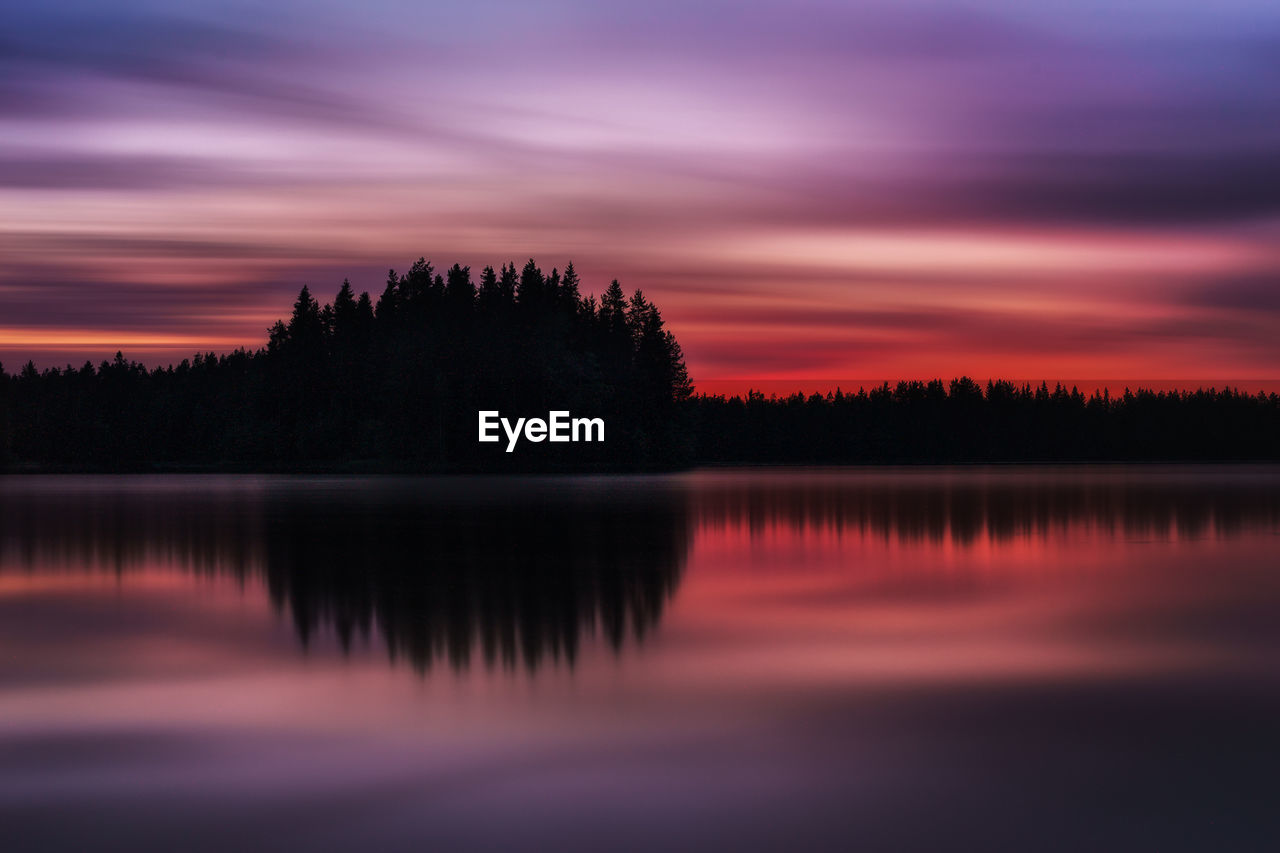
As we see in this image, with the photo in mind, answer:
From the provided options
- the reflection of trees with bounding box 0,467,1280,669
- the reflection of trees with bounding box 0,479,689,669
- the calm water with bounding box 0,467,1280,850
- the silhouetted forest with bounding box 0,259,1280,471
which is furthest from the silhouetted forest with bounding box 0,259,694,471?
the calm water with bounding box 0,467,1280,850

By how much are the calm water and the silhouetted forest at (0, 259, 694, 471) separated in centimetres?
9851

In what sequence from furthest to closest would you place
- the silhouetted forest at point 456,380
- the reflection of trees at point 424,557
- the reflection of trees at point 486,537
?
the silhouetted forest at point 456,380
the reflection of trees at point 486,537
the reflection of trees at point 424,557

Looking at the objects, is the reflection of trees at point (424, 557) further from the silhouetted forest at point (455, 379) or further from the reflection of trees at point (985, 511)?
the silhouetted forest at point (455, 379)

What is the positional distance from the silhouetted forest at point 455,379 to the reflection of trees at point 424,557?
6964 cm

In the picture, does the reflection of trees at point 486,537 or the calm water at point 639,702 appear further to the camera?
the reflection of trees at point 486,537

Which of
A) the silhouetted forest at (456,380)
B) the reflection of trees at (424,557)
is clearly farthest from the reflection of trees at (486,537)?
the silhouetted forest at (456,380)

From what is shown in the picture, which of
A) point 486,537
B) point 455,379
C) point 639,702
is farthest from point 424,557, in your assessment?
point 455,379

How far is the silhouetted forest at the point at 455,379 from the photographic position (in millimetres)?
126000

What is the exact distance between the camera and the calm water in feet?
26.6

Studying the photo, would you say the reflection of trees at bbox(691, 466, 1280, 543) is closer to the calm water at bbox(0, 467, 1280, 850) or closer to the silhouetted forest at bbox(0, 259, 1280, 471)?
the calm water at bbox(0, 467, 1280, 850)

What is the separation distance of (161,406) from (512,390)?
90.0m

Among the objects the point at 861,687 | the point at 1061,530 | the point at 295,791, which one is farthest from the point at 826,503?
the point at 295,791

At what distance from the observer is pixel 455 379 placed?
127m

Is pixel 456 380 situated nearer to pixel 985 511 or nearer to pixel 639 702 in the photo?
pixel 985 511
